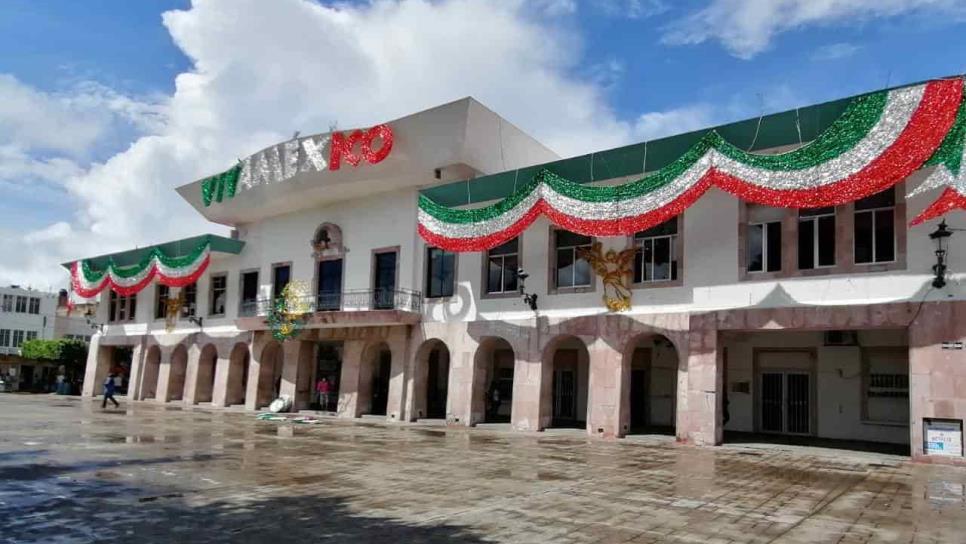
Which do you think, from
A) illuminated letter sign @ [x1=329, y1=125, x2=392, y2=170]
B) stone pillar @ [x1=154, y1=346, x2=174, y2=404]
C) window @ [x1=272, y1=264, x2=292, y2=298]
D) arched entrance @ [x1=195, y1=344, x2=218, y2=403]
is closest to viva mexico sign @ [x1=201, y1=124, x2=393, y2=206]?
illuminated letter sign @ [x1=329, y1=125, x2=392, y2=170]

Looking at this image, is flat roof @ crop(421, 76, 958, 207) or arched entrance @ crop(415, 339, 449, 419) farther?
arched entrance @ crop(415, 339, 449, 419)

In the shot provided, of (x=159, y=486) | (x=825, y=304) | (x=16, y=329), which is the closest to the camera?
(x=159, y=486)

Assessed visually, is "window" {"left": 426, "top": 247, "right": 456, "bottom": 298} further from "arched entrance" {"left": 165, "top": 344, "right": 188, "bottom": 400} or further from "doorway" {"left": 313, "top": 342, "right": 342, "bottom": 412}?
"arched entrance" {"left": 165, "top": 344, "right": 188, "bottom": 400}

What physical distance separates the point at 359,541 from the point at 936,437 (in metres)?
13.0

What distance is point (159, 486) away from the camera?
1034 cm

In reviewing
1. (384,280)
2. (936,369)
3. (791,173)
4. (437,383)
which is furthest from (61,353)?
(936,369)

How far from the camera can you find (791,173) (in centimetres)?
1612

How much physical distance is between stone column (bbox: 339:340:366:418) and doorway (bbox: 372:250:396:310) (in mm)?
1631

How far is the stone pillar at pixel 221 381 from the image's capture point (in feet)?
106

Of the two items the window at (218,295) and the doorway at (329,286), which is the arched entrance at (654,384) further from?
the window at (218,295)

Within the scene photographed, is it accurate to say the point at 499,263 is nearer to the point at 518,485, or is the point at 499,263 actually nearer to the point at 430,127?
the point at 430,127

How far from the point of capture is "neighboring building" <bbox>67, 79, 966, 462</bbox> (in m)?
15.5

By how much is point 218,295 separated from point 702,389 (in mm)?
24722

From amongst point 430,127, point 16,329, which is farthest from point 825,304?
point 16,329
